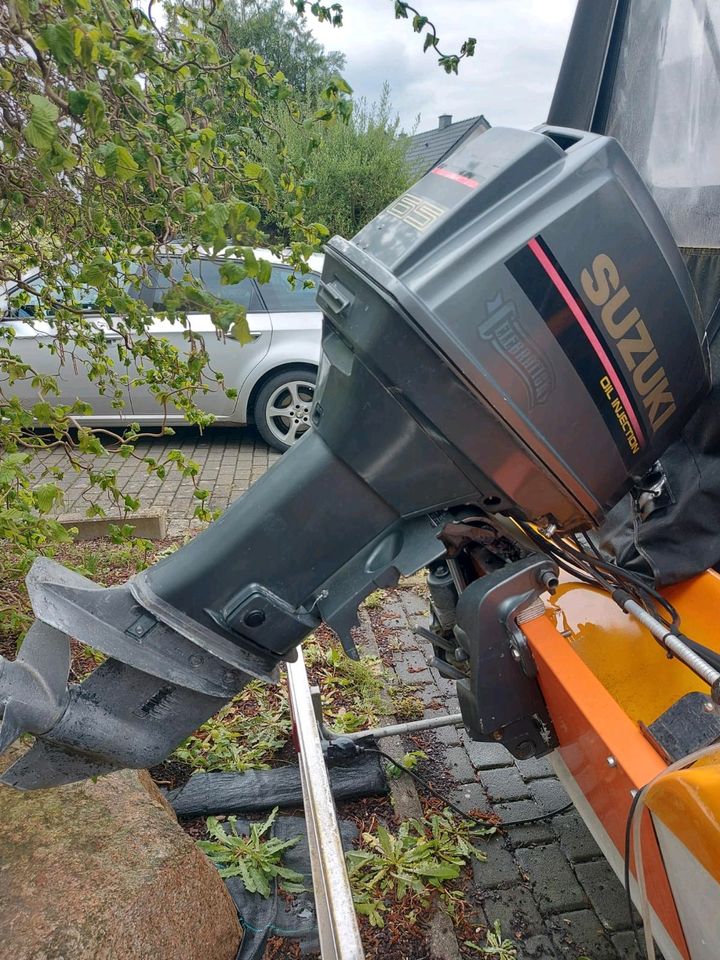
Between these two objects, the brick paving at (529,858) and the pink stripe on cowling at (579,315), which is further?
the brick paving at (529,858)

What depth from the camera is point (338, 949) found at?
1230 mm

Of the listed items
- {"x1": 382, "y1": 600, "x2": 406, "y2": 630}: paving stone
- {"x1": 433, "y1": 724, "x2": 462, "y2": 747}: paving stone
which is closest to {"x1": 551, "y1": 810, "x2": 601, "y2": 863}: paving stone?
{"x1": 433, "y1": 724, "x2": 462, "y2": 747}: paving stone

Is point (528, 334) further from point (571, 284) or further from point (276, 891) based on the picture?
point (276, 891)

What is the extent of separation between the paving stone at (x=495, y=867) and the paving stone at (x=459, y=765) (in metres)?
0.25

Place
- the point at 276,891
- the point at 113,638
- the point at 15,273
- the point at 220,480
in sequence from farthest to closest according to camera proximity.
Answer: the point at 220,480, the point at 15,273, the point at 276,891, the point at 113,638

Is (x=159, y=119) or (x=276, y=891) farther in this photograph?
(x=276, y=891)

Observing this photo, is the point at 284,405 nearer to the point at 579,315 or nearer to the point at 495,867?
the point at 495,867

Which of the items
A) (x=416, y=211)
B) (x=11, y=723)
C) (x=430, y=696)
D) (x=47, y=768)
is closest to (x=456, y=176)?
(x=416, y=211)

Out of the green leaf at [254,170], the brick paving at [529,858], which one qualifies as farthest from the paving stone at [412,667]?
the green leaf at [254,170]

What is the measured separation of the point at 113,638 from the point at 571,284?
1010 mm

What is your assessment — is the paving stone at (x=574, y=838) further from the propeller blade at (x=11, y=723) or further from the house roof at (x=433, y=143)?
the house roof at (x=433, y=143)

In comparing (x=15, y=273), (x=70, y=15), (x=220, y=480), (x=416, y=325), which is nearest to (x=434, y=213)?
(x=416, y=325)

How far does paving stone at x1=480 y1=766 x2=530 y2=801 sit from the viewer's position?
2.15 m

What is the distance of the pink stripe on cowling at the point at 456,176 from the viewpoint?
1172 millimetres
